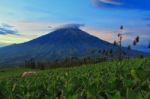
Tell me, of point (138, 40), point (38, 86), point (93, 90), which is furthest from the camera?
point (138, 40)

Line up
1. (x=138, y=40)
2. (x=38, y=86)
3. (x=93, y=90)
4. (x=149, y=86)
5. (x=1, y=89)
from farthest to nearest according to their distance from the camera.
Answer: (x=138, y=40)
(x=38, y=86)
(x=1, y=89)
(x=149, y=86)
(x=93, y=90)

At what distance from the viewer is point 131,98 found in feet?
13.6

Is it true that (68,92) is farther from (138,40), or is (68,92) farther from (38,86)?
(138,40)

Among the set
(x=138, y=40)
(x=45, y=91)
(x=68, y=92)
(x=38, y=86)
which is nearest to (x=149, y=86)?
(x=68, y=92)

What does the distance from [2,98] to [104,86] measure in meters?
1.62

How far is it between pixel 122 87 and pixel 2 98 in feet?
6.22

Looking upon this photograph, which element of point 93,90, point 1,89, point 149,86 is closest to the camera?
point 93,90

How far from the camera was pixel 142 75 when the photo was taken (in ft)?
25.3

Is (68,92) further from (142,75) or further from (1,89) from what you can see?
(142,75)

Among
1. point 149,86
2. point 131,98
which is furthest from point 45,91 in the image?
point 131,98

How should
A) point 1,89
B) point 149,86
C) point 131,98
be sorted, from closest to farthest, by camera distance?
point 131,98 < point 149,86 < point 1,89

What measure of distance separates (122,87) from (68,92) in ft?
4.20

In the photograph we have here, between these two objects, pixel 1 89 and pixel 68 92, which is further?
pixel 1 89

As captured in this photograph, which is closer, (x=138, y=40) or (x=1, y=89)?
(x=1, y=89)
